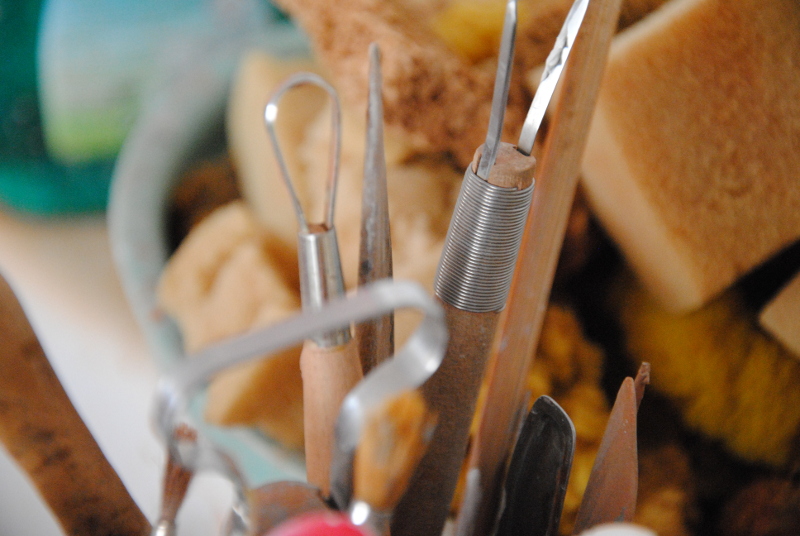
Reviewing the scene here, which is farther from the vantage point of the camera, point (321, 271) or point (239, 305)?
point (239, 305)

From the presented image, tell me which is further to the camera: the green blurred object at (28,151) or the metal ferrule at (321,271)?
the green blurred object at (28,151)

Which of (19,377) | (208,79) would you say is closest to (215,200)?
(208,79)

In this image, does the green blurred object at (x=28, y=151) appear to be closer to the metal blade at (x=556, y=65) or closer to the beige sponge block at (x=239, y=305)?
the beige sponge block at (x=239, y=305)

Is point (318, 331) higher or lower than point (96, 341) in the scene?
higher

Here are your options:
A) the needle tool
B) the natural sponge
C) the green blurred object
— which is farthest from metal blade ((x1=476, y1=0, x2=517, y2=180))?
the green blurred object

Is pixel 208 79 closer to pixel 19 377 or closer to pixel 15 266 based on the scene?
pixel 15 266

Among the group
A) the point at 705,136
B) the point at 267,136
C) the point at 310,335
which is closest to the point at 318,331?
the point at 310,335

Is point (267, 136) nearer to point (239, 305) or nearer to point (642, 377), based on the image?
point (239, 305)

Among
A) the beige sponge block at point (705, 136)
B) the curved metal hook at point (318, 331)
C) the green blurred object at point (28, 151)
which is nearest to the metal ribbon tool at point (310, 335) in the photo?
the curved metal hook at point (318, 331)
